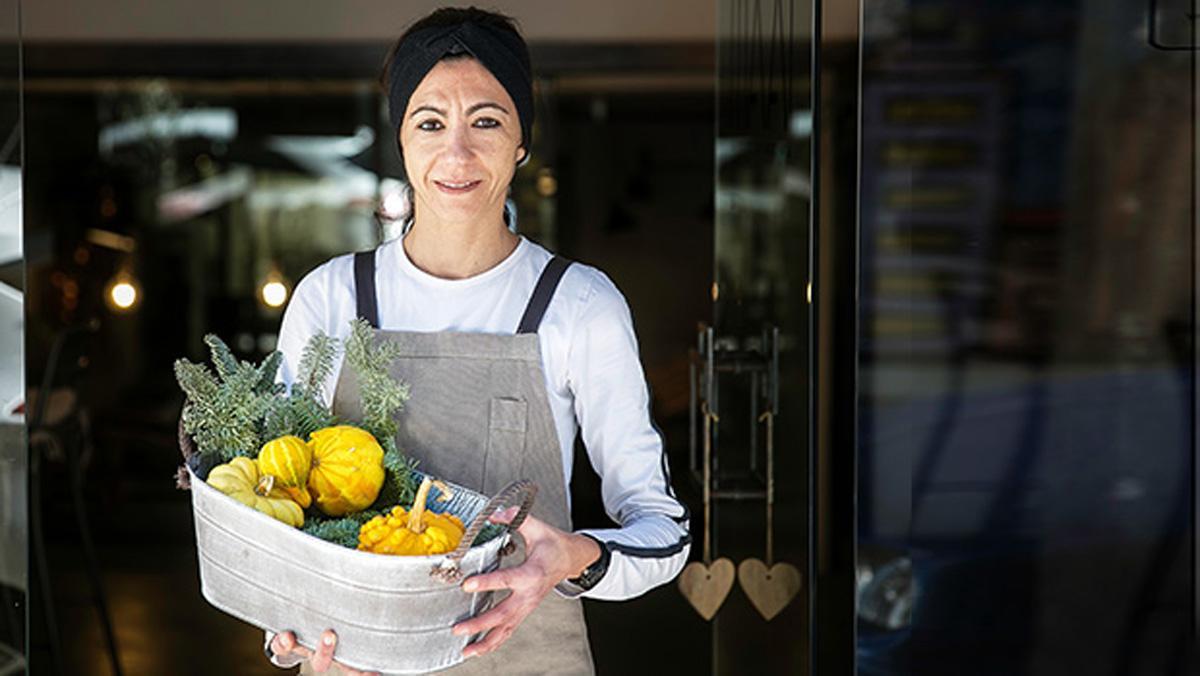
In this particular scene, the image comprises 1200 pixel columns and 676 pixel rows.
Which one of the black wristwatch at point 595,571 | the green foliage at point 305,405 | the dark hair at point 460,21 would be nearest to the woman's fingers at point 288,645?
the green foliage at point 305,405

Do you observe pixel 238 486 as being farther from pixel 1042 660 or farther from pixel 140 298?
pixel 140 298

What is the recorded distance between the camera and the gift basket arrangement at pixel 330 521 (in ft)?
4.88

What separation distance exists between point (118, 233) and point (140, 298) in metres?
0.43

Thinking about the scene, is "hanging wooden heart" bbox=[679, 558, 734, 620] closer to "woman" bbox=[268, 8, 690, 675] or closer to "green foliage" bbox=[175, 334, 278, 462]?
"woman" bbox=[268, 8, 690, 675]

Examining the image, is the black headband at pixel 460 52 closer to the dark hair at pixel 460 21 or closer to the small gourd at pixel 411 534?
the dark hair at pixel 460 21

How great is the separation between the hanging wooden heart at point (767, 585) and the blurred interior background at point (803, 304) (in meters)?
0.02

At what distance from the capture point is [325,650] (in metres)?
1.54

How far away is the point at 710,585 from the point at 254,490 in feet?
5.72

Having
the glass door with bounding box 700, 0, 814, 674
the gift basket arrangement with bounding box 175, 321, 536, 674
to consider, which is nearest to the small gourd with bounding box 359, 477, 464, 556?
the gift basket arrangement with bounding box 175, 321, 536, 674

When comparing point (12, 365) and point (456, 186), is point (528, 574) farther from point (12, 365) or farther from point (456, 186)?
point (12, 365)

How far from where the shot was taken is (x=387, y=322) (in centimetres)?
202

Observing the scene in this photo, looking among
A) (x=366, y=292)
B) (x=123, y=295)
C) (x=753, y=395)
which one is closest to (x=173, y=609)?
(x=123, y=295)

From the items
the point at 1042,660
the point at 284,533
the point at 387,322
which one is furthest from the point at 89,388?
the point at 284,533

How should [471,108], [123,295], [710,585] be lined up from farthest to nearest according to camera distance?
1. [123,295]
2. [710,585]
3. [471,108]
